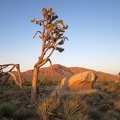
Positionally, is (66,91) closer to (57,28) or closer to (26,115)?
(57,28)

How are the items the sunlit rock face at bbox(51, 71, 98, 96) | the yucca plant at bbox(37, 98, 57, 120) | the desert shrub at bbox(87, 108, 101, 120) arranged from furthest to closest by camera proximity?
the sunlit rock face at bbox(51, 71, 98, 96) < the desert shrub at bbox(87, 108, 101, 120) < the yucca plant at bbox(37, 98, 57, 120)

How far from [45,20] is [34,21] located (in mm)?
871

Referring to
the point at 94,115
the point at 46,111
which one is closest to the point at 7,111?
the point at 46,111

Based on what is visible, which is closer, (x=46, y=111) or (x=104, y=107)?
(x=46, y=111)

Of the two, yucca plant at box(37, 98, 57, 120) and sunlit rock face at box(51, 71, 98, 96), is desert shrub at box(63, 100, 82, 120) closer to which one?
yucca plant at box(37, 98, 57, 120)

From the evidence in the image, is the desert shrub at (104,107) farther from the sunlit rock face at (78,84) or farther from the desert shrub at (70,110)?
the sunlit rock face at (78,84)

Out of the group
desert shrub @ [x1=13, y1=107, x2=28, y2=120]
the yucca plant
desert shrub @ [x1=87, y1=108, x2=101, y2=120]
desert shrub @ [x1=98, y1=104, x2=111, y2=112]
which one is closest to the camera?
the yucca plant

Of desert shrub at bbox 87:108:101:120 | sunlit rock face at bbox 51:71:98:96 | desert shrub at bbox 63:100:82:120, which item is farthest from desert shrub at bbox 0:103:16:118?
sunlit rock face at bbox 51:71:98:96

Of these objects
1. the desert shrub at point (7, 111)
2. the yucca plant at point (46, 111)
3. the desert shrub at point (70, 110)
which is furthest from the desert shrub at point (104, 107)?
the desert shrub at point (7, 111)

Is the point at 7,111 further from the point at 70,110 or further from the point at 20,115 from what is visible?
the point at 70,110

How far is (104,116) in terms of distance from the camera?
11.7 metres

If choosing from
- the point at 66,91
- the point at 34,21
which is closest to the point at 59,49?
the point at 34,21

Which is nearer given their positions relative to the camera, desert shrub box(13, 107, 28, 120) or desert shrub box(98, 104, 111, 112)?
desert shrub box(13, 107, 28, 120)

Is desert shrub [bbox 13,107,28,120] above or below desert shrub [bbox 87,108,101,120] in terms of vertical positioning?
above
